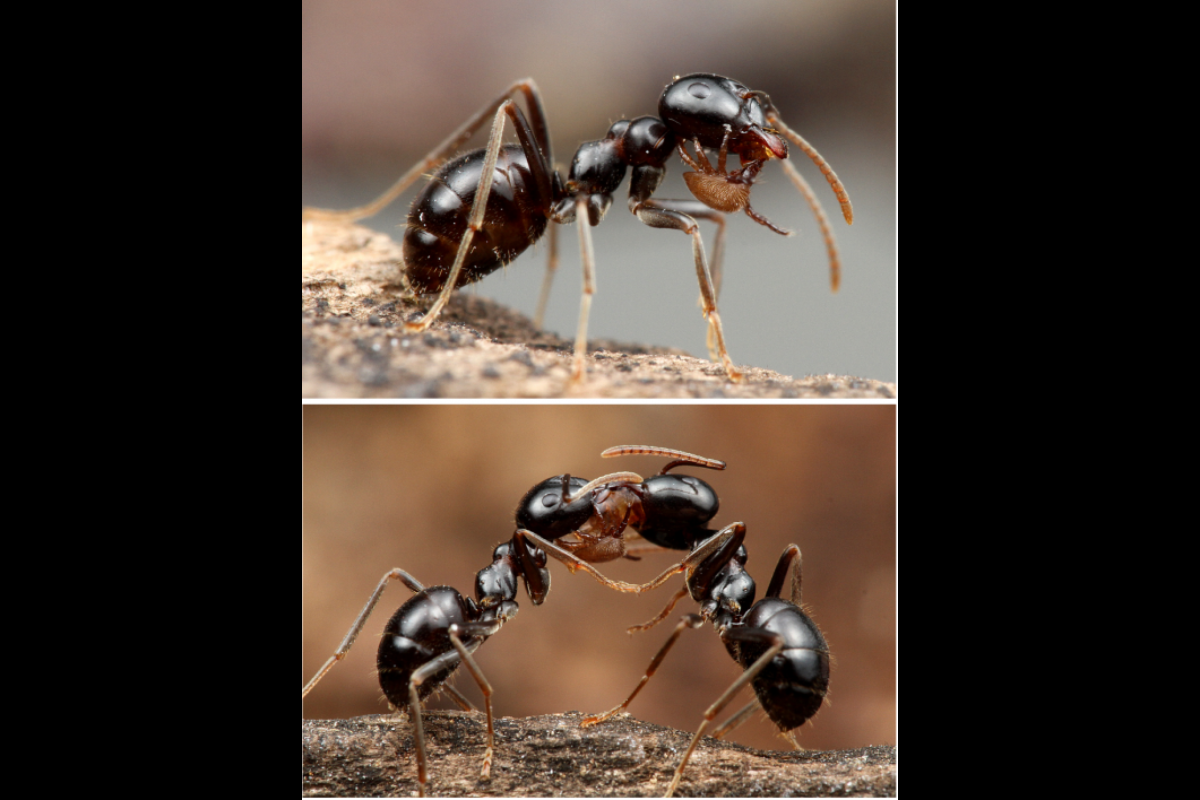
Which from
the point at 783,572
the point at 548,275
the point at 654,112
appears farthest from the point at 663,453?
the point at 654,112

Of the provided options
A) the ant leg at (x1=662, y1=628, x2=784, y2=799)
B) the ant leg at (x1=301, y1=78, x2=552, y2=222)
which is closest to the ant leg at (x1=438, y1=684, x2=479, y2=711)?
the ant leg at (x1=662, y1=628, x2=784, y2=799)

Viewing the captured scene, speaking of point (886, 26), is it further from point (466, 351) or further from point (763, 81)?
point (466, 351)

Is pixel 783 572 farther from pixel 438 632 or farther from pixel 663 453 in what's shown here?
pixel 438 632

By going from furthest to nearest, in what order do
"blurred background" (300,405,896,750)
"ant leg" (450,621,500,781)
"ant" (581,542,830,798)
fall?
"blurred background" (300,405,896,750), "ant" (581,542,830,798), "ant leg" (450,621,500,781)

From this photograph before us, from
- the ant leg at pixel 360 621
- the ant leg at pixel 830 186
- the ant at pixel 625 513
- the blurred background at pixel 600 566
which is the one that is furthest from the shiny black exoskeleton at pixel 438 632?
the ant leg at pixel 830 186

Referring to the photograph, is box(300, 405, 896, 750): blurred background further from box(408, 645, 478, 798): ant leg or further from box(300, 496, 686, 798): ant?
box(408, 645, 478, 798): ant leg

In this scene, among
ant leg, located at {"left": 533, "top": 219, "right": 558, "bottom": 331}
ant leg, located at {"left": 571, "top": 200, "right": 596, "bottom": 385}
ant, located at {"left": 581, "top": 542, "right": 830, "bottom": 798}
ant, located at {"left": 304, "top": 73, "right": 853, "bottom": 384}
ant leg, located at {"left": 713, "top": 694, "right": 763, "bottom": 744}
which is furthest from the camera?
ant leg, located at {"left": 533, "top": 219, "right": 558, "bottom": 331}

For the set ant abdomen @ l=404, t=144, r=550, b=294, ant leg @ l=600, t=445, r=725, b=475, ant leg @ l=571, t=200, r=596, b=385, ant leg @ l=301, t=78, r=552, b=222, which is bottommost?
ant leg @ l=600, t=445, r=725, b=475
